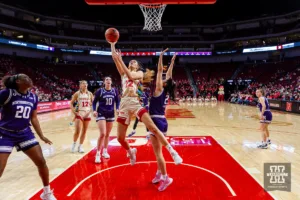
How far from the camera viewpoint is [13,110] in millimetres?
3096

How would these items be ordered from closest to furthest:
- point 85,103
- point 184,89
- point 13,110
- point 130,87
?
point 13,110, point 130,87, point 85,103, point 184,89

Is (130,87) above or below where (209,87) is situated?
above

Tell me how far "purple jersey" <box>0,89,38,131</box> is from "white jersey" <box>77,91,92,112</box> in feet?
10.9

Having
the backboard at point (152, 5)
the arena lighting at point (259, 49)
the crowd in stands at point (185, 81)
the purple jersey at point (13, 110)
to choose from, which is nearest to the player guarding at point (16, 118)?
the purple jersey at point (13, 110)

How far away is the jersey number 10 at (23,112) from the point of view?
10.2ft

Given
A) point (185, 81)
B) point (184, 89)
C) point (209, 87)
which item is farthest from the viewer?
point (185, 81)

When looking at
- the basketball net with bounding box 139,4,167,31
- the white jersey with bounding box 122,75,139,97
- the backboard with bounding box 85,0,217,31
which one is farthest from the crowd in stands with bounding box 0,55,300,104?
the white jersey with bounding box 122,75,139,97

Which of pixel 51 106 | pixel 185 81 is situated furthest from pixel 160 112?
pixel 185 81

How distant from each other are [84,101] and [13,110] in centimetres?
352

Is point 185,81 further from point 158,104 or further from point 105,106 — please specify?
point 158,104

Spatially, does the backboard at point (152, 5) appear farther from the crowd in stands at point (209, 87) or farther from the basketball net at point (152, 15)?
the crowd in stands at point (209, 87)

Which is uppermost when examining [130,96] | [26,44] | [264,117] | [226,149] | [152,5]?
[26,44]

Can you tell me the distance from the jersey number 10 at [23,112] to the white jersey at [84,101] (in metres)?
3.30

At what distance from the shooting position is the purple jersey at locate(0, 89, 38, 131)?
3064 millimetres
